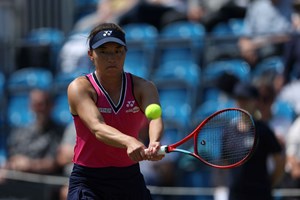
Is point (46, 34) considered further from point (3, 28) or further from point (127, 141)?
point (127, 141)

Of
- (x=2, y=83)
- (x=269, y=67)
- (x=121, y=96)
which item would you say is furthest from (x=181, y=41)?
(x=121, y=96)

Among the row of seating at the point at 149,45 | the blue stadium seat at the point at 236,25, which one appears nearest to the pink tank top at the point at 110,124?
the row of seating at the point at 149,45

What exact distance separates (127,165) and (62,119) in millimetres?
5212

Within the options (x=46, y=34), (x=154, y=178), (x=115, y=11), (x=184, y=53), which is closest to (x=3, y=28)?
(x=46, y=34)

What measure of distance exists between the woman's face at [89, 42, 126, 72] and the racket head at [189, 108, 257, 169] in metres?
0.73

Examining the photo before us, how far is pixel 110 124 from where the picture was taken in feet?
21.6

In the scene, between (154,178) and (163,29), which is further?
(163,29)

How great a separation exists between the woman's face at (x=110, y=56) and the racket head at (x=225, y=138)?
2.38 feet

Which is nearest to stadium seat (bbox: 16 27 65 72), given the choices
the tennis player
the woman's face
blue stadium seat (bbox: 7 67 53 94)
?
blue stadium seat (bbox: 7 67 53 94)

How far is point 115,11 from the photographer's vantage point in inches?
525

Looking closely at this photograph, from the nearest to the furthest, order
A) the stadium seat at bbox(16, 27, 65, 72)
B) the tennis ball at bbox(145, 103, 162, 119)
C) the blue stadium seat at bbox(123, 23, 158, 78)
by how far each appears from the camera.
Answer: the tennis ball at bbox(145, 103, 162, 119) < the blue stadium seat at bbox(123, 23, 158, 78) < the stadium seat at bbox(16, 27, 65, 72)

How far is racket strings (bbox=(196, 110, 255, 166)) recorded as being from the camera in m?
6.59

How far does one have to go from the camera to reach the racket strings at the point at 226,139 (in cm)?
659

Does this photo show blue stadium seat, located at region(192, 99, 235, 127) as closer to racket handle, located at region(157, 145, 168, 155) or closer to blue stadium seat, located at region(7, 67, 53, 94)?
blue stadium seat, located at region(7, 67, 53, 94)
